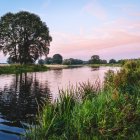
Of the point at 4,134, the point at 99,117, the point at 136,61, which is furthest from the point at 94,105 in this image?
the point at 136,61

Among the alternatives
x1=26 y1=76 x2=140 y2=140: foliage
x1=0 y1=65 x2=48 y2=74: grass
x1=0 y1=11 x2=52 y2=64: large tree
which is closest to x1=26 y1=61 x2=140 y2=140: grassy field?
x1=26 y1=76 x2=140 y2=140: foliage

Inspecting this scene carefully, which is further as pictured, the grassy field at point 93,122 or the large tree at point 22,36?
the large tree at point 22,36

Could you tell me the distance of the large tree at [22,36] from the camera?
113312 millimetres

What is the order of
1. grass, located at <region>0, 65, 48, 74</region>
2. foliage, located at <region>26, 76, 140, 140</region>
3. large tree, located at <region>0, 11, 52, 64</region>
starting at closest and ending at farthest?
foliage, located at <region>26, 76, 140, 140</region> → grass, located at <region>0, 65, 48, 74</region> → large tree, located at <region>0, 11, 52, 64</region>

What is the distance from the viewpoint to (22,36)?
114 meters

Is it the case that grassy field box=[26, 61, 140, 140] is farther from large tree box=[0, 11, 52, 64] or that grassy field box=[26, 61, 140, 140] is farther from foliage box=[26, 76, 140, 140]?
large tree box=[0, 11, 52, 64]

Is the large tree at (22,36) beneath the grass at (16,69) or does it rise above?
above

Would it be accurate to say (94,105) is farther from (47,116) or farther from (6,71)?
(6,71)

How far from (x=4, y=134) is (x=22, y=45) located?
97.3 meters

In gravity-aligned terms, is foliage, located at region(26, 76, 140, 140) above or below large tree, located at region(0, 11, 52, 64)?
below

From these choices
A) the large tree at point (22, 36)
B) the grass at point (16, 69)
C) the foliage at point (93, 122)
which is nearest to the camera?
the foliage at point (93, 122)

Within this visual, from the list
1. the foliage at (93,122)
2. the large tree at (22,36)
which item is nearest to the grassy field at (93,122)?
the foliage at (93,122)

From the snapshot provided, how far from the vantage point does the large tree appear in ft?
372

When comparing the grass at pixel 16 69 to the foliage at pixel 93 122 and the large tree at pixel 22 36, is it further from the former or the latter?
the foliage at pixel 93 122
